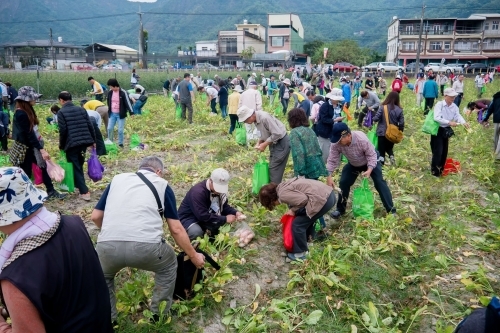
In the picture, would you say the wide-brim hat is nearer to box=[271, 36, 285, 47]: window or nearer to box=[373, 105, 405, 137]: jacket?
box=[373, 105, 405, 137]: jacket

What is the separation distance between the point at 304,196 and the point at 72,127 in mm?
3740

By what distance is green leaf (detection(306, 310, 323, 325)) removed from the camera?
3471 millimetres

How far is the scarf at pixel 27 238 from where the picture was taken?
1660 millimetres

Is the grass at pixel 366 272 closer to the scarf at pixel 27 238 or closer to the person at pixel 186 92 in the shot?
the scarf at pixel 27 238

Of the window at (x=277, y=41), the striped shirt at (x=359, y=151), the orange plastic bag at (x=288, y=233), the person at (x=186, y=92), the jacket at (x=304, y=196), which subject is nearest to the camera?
the jacket at (x=304, y=196)

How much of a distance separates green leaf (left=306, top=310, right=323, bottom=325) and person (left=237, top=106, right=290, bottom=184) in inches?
105

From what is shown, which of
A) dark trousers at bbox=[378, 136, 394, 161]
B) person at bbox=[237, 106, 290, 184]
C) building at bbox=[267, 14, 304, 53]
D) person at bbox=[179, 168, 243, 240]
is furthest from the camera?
building at bbox=[267, 14, 304, 53]

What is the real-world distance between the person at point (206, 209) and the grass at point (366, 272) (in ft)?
0.75

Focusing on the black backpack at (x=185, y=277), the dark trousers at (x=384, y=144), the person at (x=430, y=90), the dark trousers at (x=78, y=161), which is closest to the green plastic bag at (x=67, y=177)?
the dark trousers at (x=78, y=161)

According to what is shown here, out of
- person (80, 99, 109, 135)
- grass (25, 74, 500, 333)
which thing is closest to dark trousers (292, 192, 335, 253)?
grass (25, 74, 500, 333)

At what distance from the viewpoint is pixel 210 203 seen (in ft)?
14.1

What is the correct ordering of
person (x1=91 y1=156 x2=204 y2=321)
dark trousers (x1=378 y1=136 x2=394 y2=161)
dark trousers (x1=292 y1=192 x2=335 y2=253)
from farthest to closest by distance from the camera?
dark trousers (x1=378 y1=136 x2=394 y2=161), dark trousers (x1=292 y1=192 x2=335 y2=253), person (x1=91 y1=156 x2=204 y2=321)

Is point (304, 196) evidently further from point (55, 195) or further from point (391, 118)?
point (55, 195)

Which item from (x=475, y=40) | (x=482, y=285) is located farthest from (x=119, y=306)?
(x=475, y=40)
